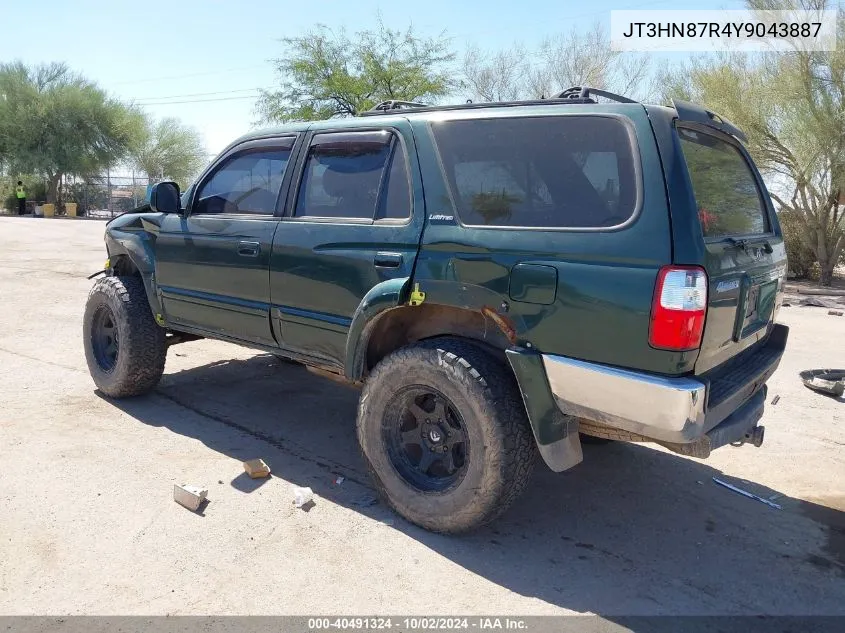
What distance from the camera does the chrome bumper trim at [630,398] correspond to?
2.69m

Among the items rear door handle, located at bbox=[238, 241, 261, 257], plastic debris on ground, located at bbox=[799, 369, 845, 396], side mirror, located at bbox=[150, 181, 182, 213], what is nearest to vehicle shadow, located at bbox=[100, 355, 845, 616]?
rear door handle, located at bbox=[238, 241, 261, 257]

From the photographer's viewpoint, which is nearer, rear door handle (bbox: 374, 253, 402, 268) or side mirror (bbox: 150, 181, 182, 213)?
rear door handle (bbox: 374, 253, 402, 268)

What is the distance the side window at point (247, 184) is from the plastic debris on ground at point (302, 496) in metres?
1.64

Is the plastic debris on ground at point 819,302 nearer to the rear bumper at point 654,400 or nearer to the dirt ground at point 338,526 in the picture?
the dirt ground at point 338,526

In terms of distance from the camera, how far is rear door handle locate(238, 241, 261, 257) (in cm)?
413

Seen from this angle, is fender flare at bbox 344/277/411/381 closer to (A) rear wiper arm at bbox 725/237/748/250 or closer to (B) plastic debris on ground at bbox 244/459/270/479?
(B) plastic debris on ground at bbox 244/459/270/479

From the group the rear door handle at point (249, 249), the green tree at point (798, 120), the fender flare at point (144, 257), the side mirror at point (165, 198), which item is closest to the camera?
the rear door handle at point (249, 249)

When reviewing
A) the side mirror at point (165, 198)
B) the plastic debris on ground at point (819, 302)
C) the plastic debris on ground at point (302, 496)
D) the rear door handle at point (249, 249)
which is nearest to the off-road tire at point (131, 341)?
the side mirror at point (165, 198)

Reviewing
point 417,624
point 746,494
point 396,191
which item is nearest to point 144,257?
point 396,191

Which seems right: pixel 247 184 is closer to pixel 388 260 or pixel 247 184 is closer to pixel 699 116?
pixel 388 260

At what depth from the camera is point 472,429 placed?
3.14 m

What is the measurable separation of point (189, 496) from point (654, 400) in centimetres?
232

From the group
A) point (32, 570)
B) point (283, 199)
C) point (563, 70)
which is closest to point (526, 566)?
point (32, 570)

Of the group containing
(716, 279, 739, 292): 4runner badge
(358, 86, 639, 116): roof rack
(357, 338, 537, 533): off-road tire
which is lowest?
(357, 338, 537, 533): off-road tire
